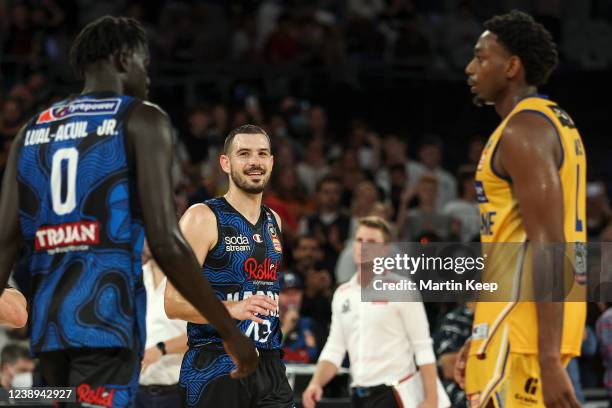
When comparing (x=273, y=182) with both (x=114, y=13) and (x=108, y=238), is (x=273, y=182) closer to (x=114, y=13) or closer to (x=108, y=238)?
(x=114, y=13)

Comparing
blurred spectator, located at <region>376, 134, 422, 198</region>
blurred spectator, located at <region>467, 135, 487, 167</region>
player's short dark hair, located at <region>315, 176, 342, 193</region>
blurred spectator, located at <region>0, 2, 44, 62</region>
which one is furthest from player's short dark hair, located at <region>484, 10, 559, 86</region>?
blurred spectator, located at <region>0, 2, 44, 62</region>

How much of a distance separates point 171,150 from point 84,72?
451mm

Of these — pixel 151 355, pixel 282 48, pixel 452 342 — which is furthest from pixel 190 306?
pixel 282 48

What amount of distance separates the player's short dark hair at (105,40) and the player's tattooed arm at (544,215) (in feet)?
4.69

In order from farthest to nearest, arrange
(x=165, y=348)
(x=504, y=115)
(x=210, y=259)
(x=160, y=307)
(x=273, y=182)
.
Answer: (x=273, y=182) → (x=160, y=307) → (x=165, y=348) → (x=210, y=259) → (x=504, y=115)

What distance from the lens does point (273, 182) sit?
472 inches

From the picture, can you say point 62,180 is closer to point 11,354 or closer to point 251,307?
point 251,307

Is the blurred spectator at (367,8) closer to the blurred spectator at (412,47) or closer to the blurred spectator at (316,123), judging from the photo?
the blurred spectator at (412,47)

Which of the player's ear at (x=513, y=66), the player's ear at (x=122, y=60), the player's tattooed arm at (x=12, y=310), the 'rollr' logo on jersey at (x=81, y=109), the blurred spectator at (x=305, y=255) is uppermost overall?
the blurred spectator at (x=305, y=255)

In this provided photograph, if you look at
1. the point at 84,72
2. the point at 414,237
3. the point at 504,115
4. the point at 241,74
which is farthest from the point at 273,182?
the point at 84,72

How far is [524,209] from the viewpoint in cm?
388

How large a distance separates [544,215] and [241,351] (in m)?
1.22

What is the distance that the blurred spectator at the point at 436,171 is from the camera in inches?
497

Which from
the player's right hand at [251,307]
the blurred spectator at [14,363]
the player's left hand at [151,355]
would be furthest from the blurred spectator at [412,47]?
the player's right hand at [251,307]
